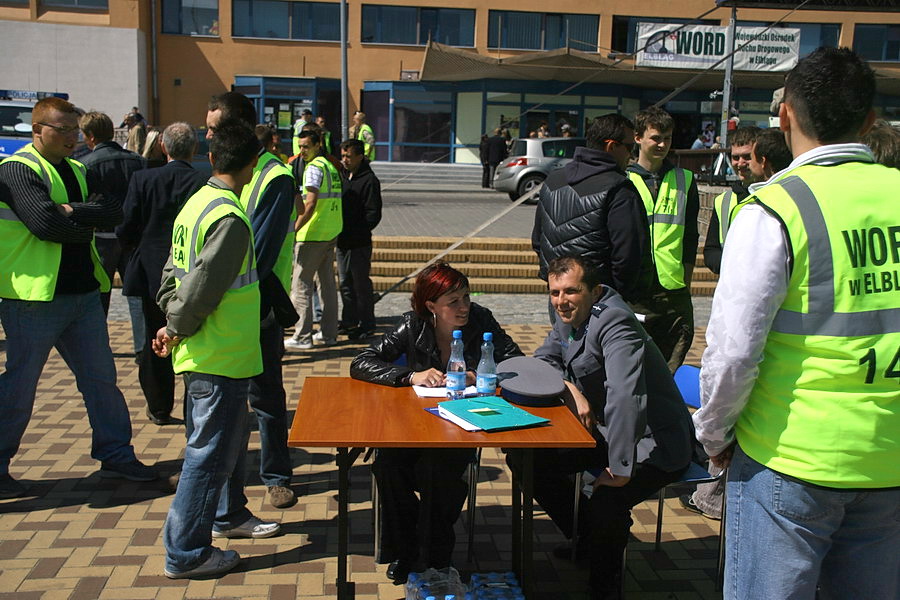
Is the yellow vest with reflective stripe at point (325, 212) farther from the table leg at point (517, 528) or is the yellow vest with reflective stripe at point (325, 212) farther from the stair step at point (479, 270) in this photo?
the table leg at point (517, 528)

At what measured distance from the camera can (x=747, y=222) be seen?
2150 millimetres

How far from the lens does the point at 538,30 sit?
1255 inches

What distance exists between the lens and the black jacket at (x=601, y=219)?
4344mm

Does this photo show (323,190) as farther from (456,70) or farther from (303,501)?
(456,70)

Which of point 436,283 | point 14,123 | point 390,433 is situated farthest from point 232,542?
point 14,123

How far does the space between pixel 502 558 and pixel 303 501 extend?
1.16 metres

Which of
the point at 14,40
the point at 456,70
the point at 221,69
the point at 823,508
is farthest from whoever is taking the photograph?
the point at 221,69

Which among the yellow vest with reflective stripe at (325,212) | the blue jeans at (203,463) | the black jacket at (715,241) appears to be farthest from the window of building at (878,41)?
the blue jeans at (203,463)

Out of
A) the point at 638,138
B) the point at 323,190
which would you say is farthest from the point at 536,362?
the point at 323,190

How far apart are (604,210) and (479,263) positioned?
6941 millimetres

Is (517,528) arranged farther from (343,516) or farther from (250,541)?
(250,541)

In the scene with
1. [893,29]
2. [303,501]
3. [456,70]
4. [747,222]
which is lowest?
[303,501]

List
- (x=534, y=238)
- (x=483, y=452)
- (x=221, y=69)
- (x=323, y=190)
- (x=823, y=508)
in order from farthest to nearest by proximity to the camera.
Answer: (x=221, y=69) < (x=323, y=190) < (x=483, y=452) < (x=534, y=238) < (x=823, y=508)

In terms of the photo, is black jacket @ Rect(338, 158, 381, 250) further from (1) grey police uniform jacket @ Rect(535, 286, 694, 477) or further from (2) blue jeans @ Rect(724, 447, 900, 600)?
(2) blue jeans @ Rect(724, 447, 900, 600)
